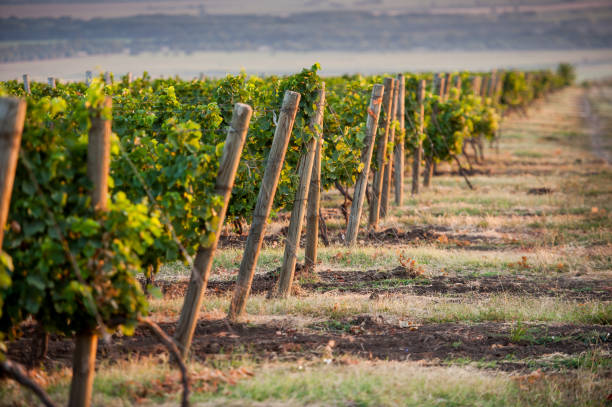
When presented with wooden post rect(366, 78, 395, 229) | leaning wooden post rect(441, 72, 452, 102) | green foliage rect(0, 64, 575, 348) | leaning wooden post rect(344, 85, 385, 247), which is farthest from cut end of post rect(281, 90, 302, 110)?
leaning wooden post rect(441, 72, 452, 102)

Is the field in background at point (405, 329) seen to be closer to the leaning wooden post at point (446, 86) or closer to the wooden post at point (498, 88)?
the leaning wooden post at point (446, 86)

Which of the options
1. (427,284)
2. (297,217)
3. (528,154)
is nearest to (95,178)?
(297,217)

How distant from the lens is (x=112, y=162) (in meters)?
4.91

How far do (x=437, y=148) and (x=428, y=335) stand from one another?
1146cm

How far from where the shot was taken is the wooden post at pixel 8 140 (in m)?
3.62

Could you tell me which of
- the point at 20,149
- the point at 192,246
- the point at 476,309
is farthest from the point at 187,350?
the point at 476,309

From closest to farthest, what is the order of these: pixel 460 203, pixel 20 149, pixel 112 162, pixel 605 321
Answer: pixel 20 149
pixel 112 162
pixel 605 321
pixel 460 203

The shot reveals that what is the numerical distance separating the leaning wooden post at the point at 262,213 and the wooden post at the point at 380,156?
15.9ft

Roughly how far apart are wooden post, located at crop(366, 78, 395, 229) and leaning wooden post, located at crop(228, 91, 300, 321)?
15.9 ft

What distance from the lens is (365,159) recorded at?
10008mm

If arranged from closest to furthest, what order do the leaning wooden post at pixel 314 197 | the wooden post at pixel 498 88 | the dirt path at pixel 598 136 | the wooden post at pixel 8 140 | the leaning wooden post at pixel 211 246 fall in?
the wooden post at pixel 8 140, the leaning wooden post at pixel 211 246, the leaning wooden post at pixel 314 197, the dirt path at pixel 598 136, the wooden post at pixel 498 88

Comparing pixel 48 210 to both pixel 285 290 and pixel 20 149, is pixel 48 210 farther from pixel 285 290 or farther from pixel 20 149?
pixel 285 290

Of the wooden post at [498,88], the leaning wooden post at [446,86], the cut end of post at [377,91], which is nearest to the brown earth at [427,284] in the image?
the cut end of post at [377,91]

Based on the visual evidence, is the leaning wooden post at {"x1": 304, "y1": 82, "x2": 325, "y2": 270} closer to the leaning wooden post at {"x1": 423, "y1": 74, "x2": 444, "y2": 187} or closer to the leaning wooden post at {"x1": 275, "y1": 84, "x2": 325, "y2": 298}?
the leaning wooden post at {"x1": 275, "y1": 84, "x2": 325, "y2": 298}
